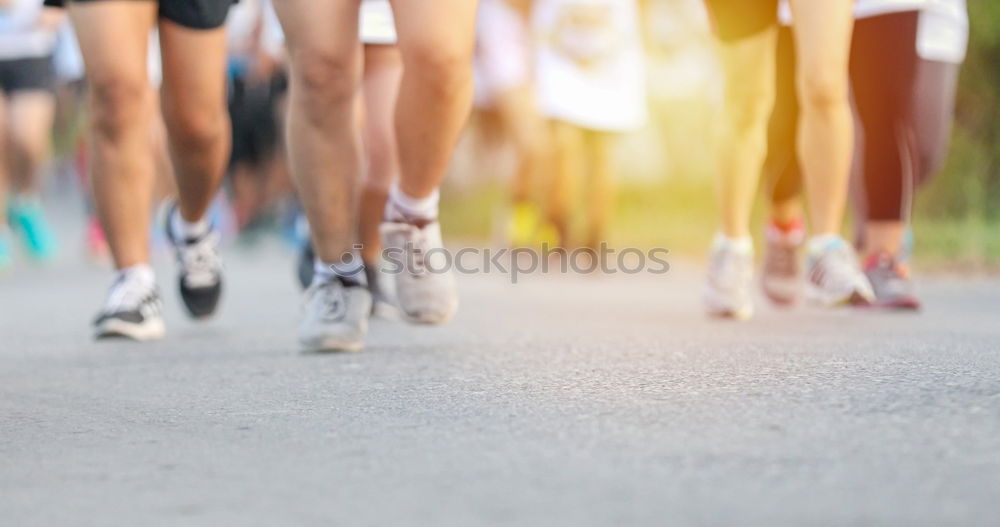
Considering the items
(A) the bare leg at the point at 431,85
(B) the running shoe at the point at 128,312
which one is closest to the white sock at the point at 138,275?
(B) the running shoe at the point at 128,312

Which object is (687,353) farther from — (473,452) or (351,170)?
(473,452)

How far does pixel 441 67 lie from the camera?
420cm

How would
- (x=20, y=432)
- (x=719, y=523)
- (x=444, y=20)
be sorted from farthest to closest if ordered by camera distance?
(x=444, y=20)
(x=20, y=432)
(x=719, y=523)

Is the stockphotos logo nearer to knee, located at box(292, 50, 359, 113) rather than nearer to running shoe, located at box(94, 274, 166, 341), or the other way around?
running shoe, located at box(94, 274, 166, 341)

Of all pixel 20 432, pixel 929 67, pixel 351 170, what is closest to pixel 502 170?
pixel 929 67

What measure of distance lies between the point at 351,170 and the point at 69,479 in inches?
76.1

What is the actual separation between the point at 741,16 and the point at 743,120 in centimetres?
39

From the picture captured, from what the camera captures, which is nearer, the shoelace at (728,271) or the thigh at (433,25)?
the thigh at (433,25)

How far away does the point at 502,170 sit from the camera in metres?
18.1

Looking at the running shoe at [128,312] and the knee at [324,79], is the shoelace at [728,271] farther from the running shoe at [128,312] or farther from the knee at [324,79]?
the running shoe at [128,312]

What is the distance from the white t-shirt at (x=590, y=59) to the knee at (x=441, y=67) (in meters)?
4.68

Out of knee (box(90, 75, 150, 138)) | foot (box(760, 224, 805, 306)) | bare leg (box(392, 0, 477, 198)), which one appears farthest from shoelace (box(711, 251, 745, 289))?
knee (box(90, 75, 150, 138))

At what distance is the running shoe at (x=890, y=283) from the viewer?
5574 millimetres

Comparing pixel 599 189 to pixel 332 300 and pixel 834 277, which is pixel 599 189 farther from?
pixel 332 300
